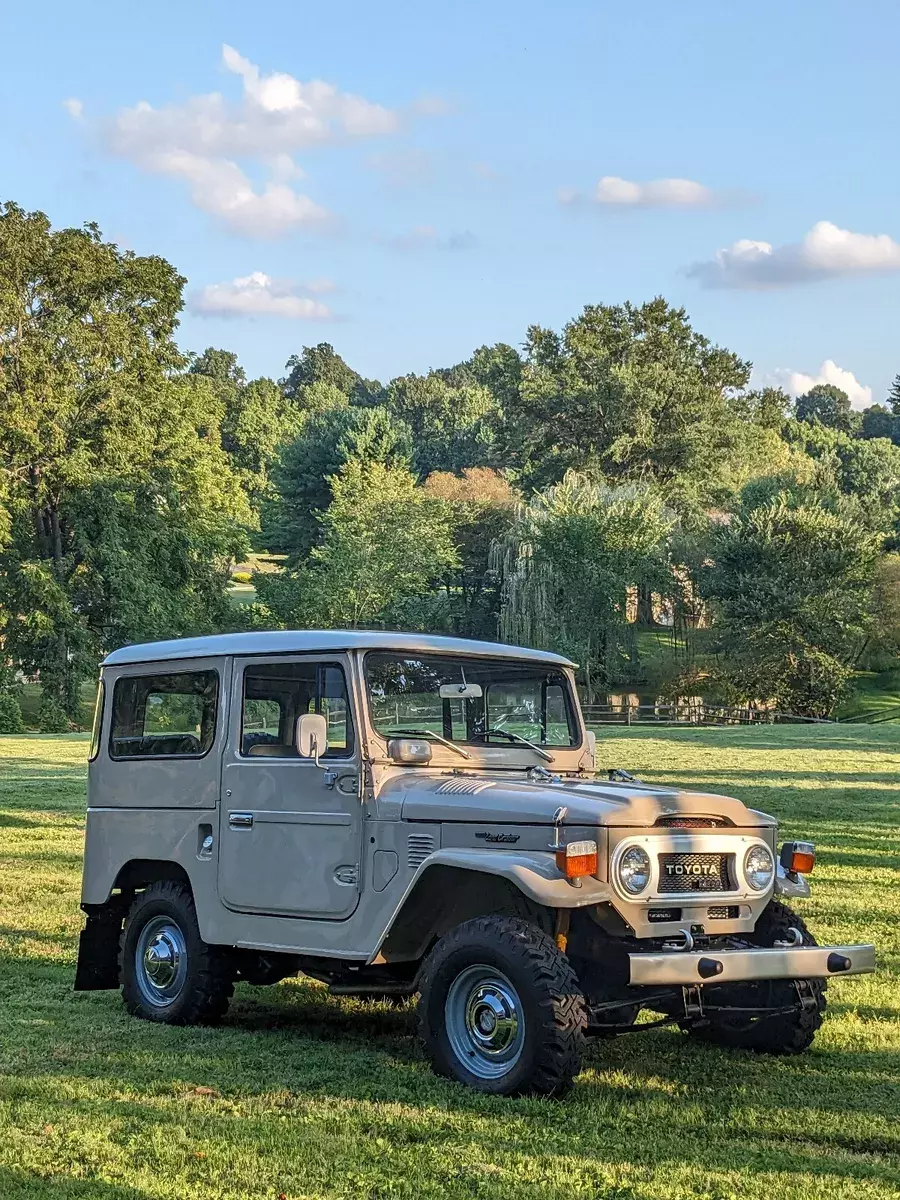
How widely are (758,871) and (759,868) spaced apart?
0.02 meters

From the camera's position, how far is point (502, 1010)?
262 inches

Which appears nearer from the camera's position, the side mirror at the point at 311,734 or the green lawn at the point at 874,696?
the side mirror at the point at 311,734

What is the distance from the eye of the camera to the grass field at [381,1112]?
5520mm

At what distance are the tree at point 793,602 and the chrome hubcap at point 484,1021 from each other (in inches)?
2348

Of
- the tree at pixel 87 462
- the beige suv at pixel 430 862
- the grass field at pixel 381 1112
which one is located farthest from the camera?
the tree at pixel 87 462

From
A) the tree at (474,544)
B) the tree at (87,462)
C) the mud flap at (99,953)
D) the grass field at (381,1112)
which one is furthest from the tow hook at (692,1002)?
the tree at (474,544)

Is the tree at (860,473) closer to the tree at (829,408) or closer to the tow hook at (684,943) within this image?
the tree at (829,408)

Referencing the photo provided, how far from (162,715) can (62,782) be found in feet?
62.2

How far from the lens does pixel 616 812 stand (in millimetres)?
6773

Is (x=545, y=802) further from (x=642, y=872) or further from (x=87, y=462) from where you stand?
(x=87, y=462)

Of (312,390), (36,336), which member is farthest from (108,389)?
(312,390)

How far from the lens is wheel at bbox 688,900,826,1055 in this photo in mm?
7402

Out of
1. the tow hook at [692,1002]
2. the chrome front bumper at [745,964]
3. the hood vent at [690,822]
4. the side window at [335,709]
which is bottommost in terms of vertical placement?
the tow hook at [692,1002]

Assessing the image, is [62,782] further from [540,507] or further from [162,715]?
[540,507]
